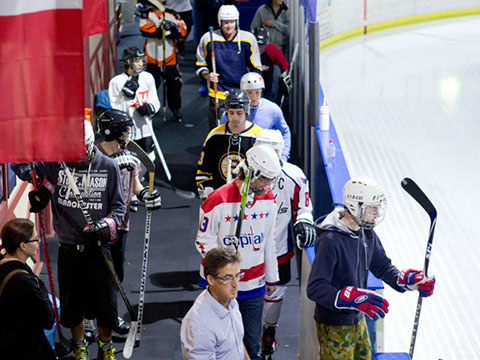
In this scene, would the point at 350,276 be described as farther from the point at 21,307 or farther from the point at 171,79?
the point at 171,79

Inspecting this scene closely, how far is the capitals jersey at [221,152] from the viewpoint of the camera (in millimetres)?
5887

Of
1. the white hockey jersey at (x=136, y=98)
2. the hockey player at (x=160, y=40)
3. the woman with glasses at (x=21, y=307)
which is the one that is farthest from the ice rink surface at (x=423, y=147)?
the woman with glasses at (x=21, y=307)

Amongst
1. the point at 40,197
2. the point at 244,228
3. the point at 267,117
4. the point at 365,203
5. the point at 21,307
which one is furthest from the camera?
the point at 267,117

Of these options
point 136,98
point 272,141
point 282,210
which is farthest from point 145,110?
point 282,210

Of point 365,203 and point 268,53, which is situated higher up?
point 365,203

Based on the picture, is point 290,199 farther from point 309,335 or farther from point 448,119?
point 448,119

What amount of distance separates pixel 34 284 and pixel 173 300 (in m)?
2.38

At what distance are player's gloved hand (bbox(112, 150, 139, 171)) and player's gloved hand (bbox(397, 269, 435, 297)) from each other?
2147 mm

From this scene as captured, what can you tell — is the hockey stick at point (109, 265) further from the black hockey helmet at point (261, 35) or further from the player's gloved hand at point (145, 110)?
the black hockey helmet at point (261, 35)

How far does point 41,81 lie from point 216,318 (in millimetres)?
1221

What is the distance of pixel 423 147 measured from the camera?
10.2 metres

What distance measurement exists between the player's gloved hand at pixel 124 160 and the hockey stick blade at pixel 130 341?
1.05 m

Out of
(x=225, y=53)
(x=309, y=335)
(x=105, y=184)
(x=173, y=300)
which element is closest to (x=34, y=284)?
(x=105, y=184)

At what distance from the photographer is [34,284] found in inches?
155
